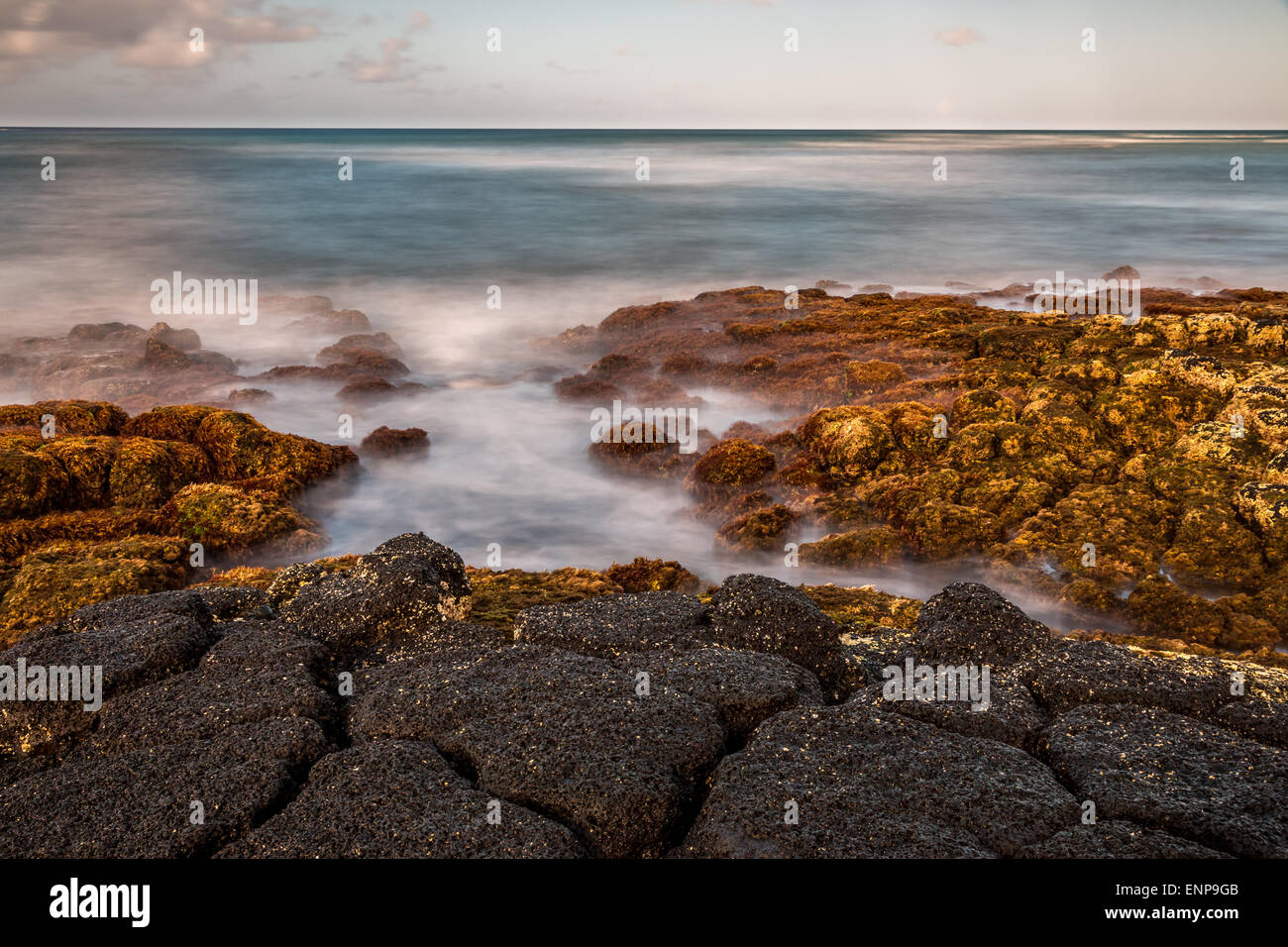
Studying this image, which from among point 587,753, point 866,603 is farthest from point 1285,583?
point 587,753

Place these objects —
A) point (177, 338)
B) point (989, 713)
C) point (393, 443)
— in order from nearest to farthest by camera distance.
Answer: point (989, 713) → point (393, 443) → point (177, 338)

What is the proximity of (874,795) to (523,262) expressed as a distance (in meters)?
25.5

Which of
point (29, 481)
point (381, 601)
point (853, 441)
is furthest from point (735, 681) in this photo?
point (29, 481)

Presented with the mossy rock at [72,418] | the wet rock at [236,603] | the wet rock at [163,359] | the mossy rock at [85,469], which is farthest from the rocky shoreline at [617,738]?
the wet rock at [163,359]

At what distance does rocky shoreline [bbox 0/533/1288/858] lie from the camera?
2910mm

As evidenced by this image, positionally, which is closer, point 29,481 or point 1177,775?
point 1177,775

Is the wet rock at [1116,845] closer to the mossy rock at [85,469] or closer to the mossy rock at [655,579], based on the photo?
the mossy rock at [655,579]

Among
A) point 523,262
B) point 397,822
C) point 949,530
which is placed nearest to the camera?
point 397,822

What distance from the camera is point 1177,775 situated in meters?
3.19

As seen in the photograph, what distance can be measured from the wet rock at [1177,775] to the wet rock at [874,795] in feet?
0.59

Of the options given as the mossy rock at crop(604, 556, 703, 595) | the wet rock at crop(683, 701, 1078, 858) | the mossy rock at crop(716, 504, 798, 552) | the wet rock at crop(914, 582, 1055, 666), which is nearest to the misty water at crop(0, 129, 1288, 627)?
the mossy rock at crop(716, 504, 798, 552)

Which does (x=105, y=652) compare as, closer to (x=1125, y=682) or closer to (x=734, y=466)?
(x=1125, y=682)

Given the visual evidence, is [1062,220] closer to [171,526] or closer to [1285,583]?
[1285,583]

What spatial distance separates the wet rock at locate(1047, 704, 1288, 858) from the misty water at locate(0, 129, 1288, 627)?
3959mm
